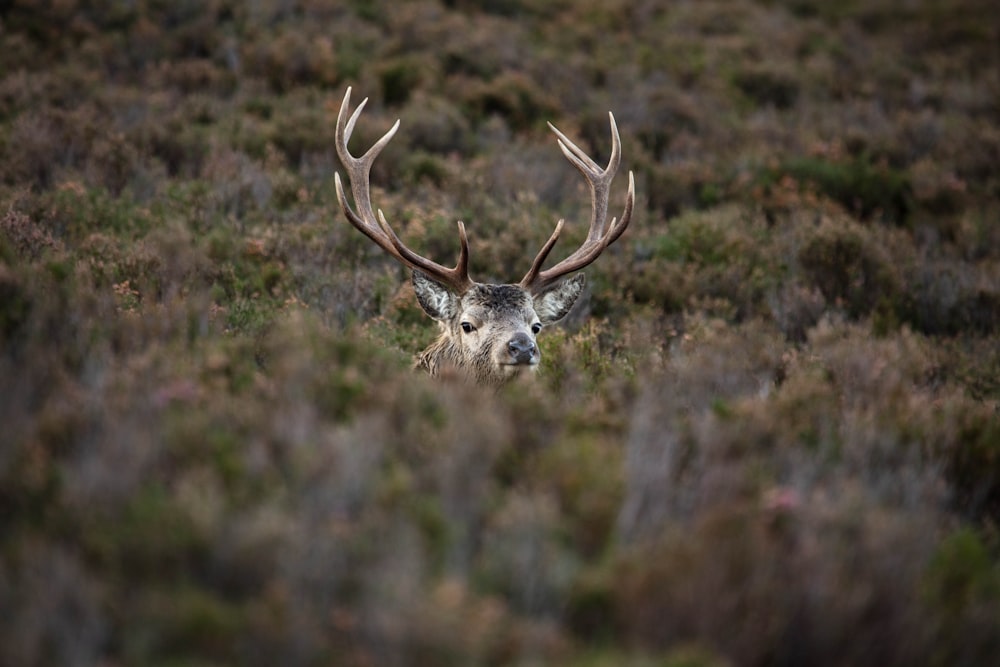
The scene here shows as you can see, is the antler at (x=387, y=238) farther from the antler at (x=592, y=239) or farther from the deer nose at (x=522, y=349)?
the deer nose at (x=522, y=349)

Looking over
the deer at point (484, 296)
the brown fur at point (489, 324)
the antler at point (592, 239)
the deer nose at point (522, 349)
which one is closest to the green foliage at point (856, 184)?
the antler at point (592, 239)

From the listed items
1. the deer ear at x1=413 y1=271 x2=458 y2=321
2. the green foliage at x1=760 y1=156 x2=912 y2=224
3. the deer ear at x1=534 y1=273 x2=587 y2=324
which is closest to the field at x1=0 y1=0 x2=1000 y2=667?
the green foliage at x1=760 y1=156 x2=912 y2=224

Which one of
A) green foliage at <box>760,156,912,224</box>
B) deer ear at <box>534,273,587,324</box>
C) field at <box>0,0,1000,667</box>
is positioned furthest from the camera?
green foliage at <box>760,156,912,224</box>

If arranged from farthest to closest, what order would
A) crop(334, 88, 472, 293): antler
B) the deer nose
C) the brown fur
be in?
crop(334, 88, 472, 293): antler < the brown fur < the deer nose

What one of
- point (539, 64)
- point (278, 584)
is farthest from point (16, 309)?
point (539, 64)

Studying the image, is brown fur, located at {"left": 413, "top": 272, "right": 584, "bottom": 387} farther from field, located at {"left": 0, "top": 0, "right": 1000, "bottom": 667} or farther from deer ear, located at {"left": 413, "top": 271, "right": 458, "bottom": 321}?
field, located at {"left": 0, "top": 0, "right": 1000, "bottom": 667}

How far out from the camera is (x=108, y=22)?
13266 millimetres

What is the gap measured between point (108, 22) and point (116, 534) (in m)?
13.1

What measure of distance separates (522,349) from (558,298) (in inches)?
47.8

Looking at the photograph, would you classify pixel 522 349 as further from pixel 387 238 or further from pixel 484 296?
pixel 387 238

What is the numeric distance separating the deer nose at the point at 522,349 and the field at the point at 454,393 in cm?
27

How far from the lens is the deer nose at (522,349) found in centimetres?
538

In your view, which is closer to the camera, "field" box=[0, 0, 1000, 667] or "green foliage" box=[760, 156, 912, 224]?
"field" box=[0, 0, 1000, 667]

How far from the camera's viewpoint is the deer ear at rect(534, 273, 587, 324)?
21.1 feet
